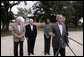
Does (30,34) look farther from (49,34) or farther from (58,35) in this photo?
(58,35)

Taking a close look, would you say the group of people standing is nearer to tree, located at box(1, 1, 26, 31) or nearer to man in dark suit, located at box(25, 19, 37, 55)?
man in dark suit, located at box(25, 19, 37, 55)

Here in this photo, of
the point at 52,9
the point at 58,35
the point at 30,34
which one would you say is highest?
the point at 58,35

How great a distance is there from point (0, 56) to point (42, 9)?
4074 cm

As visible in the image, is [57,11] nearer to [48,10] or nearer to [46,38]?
[48,10]

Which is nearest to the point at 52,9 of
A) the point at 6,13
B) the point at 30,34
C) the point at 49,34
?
the point at 6,13

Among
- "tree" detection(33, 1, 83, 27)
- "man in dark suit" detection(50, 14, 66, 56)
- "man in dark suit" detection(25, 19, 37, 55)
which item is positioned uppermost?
"man in dark suit" detection(50, 14, 66, 56)

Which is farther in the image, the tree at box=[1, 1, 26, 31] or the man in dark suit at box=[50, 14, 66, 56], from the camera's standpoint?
the tree at box=[1, 1, 26, 31]

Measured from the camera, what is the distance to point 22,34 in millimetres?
10484

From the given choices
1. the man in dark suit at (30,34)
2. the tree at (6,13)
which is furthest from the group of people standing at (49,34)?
the tree at (6,13)

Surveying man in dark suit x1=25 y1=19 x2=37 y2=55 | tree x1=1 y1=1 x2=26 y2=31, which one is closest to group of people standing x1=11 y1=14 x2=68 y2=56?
man in dark suit x1=25 y1=19 x2=37 y2=55

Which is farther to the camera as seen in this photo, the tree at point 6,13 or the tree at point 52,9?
the tree at point 52,9

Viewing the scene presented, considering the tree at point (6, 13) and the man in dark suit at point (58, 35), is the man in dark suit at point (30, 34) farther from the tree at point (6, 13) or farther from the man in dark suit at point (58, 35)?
the tree at point (6, 13)

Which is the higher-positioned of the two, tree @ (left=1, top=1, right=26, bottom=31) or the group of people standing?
the group of people standing

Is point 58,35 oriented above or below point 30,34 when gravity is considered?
above
